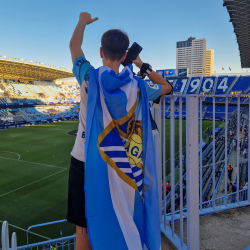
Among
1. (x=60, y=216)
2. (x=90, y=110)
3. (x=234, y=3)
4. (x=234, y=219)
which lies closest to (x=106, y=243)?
(x=90, y=110)

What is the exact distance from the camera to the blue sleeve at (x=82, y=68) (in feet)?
4.75

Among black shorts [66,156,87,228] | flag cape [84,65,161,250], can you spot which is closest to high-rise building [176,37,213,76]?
flag cape [84,65,161,250]

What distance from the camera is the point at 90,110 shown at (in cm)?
135

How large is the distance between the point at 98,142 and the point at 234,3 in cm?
1093

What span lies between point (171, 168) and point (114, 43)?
1.10 m

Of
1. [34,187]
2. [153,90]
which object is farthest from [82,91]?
[34,187]

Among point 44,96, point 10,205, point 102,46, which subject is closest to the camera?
point 102,46

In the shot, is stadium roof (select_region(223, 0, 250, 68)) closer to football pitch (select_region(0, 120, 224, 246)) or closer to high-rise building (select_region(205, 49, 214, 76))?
football pitch (select_region(0, 120, 224, 246))

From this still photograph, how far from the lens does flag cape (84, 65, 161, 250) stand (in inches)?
50.9

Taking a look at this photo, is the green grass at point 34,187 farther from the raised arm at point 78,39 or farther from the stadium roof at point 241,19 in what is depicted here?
the stadium roof at point 241,19

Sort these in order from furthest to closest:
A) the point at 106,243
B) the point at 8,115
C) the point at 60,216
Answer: the point at 8,115
the point at 60,216
the point at 106,243

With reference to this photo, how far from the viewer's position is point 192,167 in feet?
5.40

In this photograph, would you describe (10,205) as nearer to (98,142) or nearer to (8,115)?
(98,142)

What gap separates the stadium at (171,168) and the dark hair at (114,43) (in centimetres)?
58
